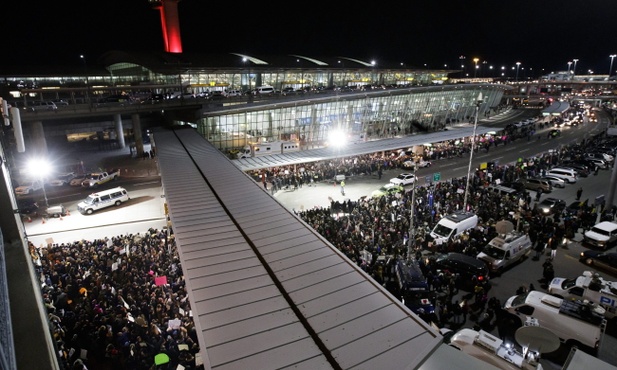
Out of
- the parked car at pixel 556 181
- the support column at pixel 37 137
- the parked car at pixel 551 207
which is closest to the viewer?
the parked car at pixel 551 207

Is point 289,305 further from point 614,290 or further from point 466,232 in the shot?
point 466,232

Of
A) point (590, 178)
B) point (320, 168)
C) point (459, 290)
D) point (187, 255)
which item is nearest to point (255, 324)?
point (187, 255)

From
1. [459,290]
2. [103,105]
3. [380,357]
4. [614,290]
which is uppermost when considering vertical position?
[103,105]

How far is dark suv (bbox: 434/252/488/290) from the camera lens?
13461 millimetres

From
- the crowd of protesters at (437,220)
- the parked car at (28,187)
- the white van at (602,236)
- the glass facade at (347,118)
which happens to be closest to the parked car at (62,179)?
the parked car at (28,187)

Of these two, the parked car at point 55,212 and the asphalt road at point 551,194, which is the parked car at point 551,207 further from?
the parked car at point 55,212

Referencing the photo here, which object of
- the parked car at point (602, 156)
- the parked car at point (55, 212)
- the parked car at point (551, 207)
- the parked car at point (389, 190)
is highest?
the parked car at point (602, 156)

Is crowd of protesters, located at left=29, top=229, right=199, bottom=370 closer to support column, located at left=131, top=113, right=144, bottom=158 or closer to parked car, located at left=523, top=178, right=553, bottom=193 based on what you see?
support column, located at left=131, top=113, right=144, bottom=158

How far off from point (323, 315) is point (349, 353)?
92 cm

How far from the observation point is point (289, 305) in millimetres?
6211

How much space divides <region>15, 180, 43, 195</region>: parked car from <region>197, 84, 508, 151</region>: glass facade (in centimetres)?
1389

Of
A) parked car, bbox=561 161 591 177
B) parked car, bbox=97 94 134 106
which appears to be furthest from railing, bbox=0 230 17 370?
parked car, bbox=561 161 591 177

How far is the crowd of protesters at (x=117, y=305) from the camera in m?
9.22

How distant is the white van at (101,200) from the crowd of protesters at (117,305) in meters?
7.56
